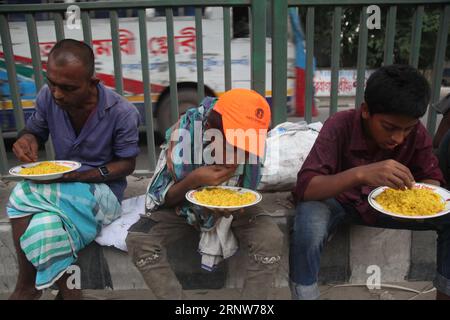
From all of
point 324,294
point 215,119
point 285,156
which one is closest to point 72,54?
point 215,119

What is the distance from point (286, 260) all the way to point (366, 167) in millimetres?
931

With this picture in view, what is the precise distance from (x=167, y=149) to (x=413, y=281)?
1779 millimetres

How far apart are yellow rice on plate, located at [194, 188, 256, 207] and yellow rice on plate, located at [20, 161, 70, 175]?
715 millimetres

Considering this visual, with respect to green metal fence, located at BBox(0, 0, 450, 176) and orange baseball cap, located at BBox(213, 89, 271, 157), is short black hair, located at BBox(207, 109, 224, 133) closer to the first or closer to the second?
orange baseball cap, located at BBox(213, 89, 271, 157)

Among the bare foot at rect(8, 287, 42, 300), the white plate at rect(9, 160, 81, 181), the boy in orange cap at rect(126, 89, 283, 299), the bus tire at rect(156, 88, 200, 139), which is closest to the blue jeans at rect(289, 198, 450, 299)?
the boy in orange cap at rect(126, 89, 283, 299)

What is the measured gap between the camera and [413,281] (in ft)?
8.68

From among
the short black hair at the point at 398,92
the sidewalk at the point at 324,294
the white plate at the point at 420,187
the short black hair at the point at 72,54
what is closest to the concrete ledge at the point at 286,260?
the sidewalk at the point at 324,294

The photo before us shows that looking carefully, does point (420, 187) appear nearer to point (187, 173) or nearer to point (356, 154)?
A: point (356, 154)

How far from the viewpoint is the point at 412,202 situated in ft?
6.00

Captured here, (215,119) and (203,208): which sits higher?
(215,119)

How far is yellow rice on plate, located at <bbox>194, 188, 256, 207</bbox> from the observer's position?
182 centimetres

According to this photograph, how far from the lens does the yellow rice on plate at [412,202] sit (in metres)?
1.79

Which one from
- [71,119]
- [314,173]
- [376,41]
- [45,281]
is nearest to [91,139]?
[71,119]

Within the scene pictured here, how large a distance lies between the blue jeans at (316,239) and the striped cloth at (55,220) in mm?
1026
